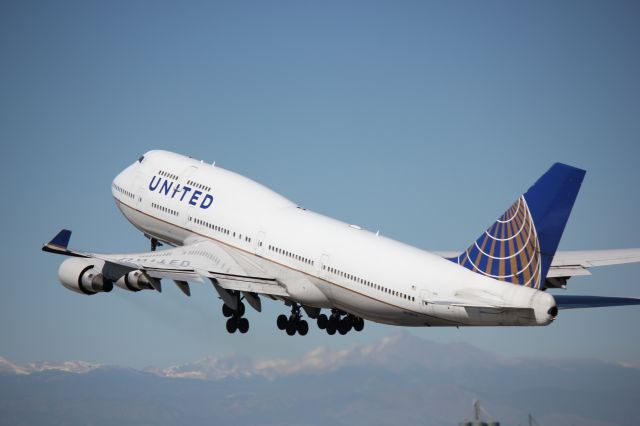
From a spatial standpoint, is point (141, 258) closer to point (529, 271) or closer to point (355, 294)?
point (355, 294)

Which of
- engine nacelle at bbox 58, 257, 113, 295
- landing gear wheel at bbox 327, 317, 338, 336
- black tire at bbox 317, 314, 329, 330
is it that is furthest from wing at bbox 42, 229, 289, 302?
landing gear wheel at bbox 327, 317, 338, 336

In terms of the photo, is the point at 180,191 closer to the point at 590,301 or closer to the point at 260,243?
the point at 260,243

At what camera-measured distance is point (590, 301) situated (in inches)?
1842

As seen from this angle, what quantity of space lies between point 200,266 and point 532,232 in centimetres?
1844

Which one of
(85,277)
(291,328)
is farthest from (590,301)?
(85,277)

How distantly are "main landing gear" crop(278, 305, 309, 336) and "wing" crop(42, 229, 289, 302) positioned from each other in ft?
8.42

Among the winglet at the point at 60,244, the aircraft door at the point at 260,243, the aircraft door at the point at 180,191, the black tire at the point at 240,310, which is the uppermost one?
the aircraft door at the point at 180,191

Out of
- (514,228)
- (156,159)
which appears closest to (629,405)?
(156,159)

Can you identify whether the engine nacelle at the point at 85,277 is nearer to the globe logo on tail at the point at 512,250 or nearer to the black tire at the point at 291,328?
the black tire at the point at 291,328

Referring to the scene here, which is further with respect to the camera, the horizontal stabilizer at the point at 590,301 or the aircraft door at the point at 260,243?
the aircraft door at the point at 260,243

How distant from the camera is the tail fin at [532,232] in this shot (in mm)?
43656

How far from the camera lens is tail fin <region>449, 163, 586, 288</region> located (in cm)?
4366

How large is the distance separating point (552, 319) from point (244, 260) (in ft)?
60.8

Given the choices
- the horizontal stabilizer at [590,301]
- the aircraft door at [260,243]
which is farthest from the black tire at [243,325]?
the horizontal stabilizer at [590,301]
